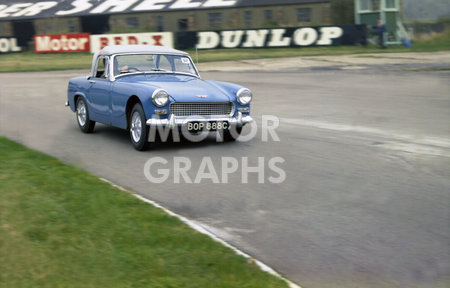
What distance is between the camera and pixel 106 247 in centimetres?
467

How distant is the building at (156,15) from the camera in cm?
4959

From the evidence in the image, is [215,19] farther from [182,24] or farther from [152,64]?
[152,64]

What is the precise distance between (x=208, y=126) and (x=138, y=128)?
1056 mm

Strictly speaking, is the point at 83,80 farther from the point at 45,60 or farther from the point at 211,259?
the point at 45,60

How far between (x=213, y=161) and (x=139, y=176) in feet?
4.00

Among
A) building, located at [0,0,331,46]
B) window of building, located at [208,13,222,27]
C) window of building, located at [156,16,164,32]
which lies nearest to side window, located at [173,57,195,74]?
building, located at [0,0,331,46]

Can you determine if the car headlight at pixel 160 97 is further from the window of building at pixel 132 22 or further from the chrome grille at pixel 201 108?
the window of building at pixel 132 22

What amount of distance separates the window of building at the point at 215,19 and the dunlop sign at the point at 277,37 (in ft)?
44.5

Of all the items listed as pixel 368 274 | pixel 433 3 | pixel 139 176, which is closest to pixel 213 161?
pixel 139 176

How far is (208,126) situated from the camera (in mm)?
8930

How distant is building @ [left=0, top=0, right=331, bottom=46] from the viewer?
163 feet

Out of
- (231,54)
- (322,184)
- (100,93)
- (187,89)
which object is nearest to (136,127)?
(187,89)

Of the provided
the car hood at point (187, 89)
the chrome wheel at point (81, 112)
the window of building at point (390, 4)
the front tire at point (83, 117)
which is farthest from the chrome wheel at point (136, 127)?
the window of building at point (390, 4)

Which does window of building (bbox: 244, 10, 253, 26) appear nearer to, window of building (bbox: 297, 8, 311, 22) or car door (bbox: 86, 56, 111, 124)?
window of building (bbox: 297, 8, 311, 22)
